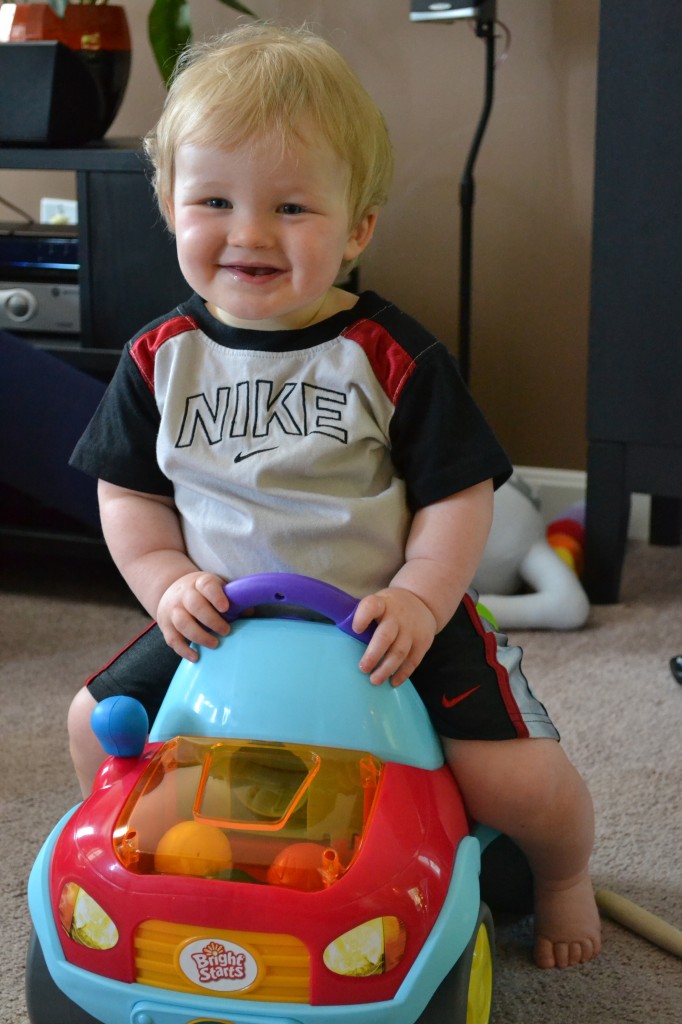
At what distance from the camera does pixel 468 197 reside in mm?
1795

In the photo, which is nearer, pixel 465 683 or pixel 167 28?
pixel 465 683

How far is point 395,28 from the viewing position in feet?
6.46

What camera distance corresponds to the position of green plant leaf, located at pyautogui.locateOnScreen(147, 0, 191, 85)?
1.77m

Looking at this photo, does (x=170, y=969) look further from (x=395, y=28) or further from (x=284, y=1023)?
(x=395, y=28)

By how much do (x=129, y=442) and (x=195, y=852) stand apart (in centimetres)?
33

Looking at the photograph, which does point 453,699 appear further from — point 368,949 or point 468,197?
point 468,197

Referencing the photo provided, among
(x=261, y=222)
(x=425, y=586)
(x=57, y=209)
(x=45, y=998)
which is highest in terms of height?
(x=261, y=222)

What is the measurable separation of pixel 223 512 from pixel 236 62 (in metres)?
0.32

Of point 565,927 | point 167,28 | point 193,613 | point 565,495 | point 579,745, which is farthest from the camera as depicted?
point 565,495

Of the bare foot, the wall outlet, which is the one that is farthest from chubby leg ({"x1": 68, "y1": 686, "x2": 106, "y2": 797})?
the wall outlet

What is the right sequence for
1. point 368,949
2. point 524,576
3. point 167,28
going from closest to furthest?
1. point 368,949
2. point 524,576
3. point 167,28

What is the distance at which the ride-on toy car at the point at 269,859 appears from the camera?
683 millimetres

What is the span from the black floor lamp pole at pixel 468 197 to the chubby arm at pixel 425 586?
1.01m

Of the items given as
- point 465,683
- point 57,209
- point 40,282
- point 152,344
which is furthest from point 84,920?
point 57,209
